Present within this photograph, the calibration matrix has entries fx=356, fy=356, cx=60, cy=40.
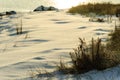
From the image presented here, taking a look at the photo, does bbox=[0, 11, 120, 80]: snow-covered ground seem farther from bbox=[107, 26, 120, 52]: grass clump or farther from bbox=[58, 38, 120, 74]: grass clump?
bbox=[107, 26, 120, 52]: grass clump

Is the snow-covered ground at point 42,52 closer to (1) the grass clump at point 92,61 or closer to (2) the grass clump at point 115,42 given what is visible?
(1) the grass clump at point 92,61

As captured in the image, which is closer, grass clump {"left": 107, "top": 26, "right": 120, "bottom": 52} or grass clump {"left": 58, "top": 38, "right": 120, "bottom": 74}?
grass clump {"left": 58, "top": 38, "right": 120, "bottom": 74}

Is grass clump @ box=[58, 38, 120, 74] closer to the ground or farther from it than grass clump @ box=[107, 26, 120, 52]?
closer to the ground

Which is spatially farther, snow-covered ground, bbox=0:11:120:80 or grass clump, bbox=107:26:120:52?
grass clump, bbox=107:26:120:52

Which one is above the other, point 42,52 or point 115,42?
point 115,42

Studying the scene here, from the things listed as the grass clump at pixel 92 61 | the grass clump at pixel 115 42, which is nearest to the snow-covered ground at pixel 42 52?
the grass clump at pixel 92 61

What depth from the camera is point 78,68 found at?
320cm

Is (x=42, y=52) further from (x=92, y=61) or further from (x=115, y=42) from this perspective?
(x=92, y=61)

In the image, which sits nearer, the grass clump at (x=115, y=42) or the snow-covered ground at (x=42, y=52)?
the snow-covered ground at (x=42, y=52)

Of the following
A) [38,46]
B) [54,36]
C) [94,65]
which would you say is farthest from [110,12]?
[94,65]

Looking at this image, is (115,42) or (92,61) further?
(115,42)

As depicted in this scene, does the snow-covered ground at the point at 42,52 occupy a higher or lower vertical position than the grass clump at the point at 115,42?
lower

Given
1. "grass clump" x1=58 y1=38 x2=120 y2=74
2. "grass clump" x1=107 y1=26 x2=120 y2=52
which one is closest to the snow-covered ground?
"grass clump" x1=58 y1=38 x2=120 y2=74

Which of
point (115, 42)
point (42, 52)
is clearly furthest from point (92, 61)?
point (42, 52)
